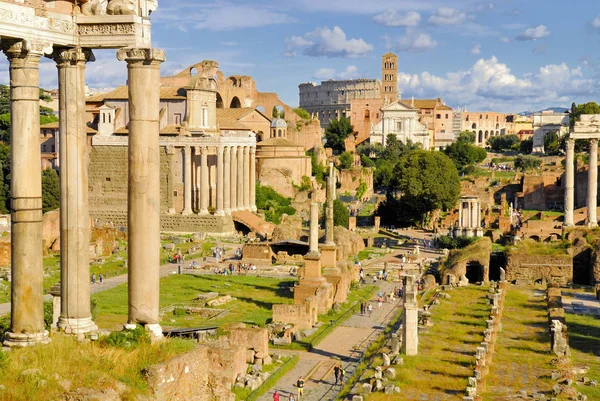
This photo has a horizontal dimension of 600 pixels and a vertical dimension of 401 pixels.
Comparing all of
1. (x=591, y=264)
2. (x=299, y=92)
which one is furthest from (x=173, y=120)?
(x=299, y=92)

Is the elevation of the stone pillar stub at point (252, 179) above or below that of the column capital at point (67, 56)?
below

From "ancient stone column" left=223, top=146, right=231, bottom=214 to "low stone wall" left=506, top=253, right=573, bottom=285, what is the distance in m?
22.8

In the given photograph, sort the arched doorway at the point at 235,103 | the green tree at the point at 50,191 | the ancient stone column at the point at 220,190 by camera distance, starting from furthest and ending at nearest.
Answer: the arched doorway at the point at 235,103, the ancient stone column at the point at 220,190, the green tree at the point at 50,191

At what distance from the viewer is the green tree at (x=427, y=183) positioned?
64.9 m

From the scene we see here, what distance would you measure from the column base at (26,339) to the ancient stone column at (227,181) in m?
48.0

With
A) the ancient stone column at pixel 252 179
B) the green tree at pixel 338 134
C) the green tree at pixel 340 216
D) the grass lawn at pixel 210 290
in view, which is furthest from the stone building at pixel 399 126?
the grass lawn at pixel 210 290

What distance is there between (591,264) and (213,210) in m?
26.2

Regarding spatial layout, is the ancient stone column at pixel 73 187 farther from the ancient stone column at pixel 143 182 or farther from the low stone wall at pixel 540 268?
the low stone wall at pixel 540 268

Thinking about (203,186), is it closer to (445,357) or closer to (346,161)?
(346,161)

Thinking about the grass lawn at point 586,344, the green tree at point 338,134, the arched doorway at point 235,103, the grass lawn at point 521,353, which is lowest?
the grass lawn at point 586,344

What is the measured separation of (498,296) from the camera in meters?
34.8

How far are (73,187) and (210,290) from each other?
26.0 meters

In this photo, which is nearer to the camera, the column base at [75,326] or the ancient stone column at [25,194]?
the ancient stone column at [25,194]

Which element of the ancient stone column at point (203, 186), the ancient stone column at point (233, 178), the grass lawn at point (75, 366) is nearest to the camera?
the grass lawn at point (75, 366)
